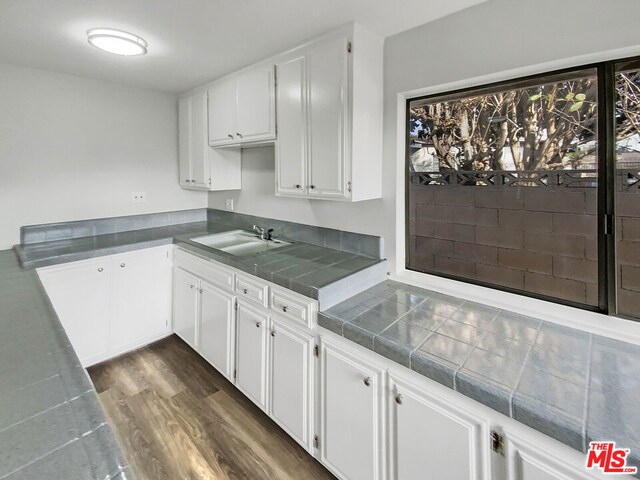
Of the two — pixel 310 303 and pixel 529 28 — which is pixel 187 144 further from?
pixel 529 28

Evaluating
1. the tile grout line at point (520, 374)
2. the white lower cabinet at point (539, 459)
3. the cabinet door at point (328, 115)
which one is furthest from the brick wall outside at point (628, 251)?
the cabinet door at point (328, 115)

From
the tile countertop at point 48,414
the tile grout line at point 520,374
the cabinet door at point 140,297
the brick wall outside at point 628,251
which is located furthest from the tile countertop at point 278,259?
the brick wall outside at point 628,251

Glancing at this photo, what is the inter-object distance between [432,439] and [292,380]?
0.78m

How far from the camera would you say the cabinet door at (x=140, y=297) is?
257 cm

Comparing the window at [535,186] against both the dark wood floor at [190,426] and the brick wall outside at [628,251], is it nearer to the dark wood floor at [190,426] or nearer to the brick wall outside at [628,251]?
the brick wall outside at [628,251]

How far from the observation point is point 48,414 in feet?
2.49

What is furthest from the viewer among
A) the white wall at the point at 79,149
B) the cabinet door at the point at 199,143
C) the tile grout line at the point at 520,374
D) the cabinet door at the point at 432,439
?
the cabinet door at the point at 199,143

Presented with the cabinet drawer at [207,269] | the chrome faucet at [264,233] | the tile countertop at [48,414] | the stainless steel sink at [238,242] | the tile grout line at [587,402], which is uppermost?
the chrome faucet at [264,233]

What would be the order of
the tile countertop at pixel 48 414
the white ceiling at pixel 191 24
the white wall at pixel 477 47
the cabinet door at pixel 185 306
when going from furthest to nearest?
1. the cabinet door at pixel 185 306
2. the white ceiling at pixel 191 24
3. the white wall at pixel 477 47
4. the tile countertop at pixel 48 414

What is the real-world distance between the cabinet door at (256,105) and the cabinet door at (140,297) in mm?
1238

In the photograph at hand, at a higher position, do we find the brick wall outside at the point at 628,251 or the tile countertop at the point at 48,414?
the brick wall outside at the point at 628,251

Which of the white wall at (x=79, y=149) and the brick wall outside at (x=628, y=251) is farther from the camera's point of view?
the white wall at (x=79, y=149)

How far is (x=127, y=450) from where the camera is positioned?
1.81 m

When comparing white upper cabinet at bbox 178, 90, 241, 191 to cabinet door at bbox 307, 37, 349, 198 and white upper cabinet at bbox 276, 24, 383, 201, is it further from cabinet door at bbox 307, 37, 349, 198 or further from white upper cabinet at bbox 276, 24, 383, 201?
cabinet door at bbox 307, 37, 349, 198
